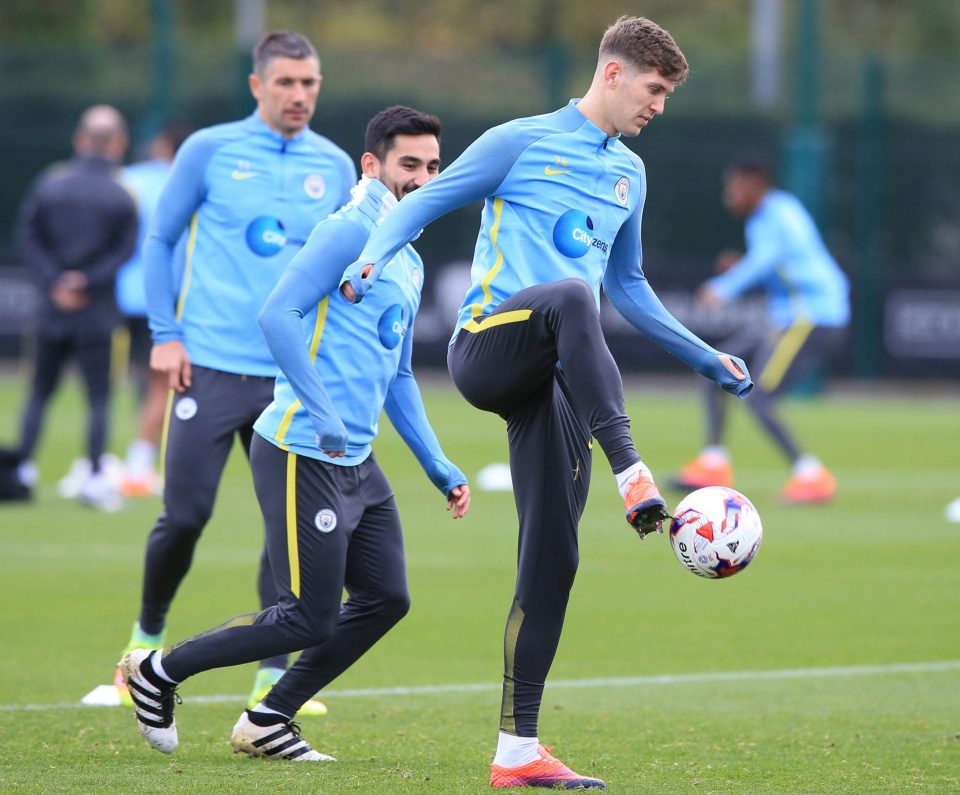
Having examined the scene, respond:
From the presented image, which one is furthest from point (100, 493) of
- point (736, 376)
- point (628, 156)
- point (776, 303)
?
point (736, 376)

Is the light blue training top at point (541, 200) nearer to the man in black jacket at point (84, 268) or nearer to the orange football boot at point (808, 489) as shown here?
the man in black jacket at point (84, 268)

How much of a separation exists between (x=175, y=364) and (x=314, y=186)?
0.88 metres

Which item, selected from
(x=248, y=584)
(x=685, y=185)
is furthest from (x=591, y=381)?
(x=685, y=185)

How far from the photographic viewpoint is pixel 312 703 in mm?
7090

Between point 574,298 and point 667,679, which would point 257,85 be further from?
point 667,679

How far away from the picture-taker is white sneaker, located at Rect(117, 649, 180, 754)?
5879 millimetres

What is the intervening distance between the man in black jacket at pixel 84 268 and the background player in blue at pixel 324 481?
7.11 meters

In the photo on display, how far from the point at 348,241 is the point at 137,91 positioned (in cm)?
2423

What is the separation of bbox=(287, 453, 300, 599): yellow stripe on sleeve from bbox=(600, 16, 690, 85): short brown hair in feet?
5.20

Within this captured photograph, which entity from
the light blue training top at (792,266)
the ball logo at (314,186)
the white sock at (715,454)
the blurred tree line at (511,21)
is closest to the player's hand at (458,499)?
the ball logo at (314,186)

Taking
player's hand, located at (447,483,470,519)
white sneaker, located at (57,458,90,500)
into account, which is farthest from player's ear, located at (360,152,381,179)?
white sneaker, located at (57,458,90,500)

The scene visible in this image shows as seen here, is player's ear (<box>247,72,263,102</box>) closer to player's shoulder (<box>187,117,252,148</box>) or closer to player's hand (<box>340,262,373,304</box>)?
player's shoulder (<box>187,117,252,148</box>)

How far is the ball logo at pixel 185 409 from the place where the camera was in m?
7.00

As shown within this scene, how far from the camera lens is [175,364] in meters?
7.09
